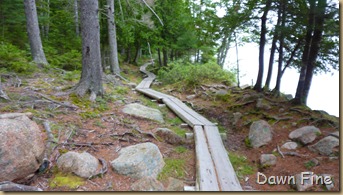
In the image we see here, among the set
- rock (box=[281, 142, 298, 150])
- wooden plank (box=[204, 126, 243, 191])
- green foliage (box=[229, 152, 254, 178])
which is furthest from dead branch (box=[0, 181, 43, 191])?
rock (box=[281, 142, 298, 150])

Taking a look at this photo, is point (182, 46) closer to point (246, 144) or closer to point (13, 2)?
point (13, 2)

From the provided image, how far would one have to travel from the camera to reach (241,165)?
188 inches

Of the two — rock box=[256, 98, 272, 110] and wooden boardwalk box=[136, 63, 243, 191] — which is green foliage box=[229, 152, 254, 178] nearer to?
wooden boardwalk box=[136, 63, 243, 191]

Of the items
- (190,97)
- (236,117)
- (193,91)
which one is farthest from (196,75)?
(236,117)

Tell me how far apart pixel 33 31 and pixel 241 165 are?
10672 millimetres

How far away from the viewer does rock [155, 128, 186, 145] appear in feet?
17.4

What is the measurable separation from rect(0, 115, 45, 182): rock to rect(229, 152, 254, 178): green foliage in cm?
354

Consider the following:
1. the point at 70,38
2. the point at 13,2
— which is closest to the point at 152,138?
the point at 13,2

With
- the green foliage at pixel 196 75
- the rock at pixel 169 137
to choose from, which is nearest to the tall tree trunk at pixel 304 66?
the rock at pixel 169 137

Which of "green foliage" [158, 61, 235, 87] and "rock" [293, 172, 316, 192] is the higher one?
"green foliage" [158, 61, 235, 87]

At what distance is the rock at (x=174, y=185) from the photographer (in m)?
3.55

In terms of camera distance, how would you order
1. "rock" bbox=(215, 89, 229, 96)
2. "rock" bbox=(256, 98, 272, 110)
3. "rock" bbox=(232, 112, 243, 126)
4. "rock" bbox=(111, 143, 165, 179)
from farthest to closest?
"rock" bbox=(215, 89, 229, 96) < "rock" bbox=(232, 112, 243, 126) < "rock" bbox=(256, 98, 272, 110) < "rock" bbox=(111, 143, 165, 179)

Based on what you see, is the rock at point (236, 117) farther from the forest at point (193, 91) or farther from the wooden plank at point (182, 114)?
the wooden plank at point (182, 114)

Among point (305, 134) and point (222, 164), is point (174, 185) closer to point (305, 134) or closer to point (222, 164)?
point (222, 164)
